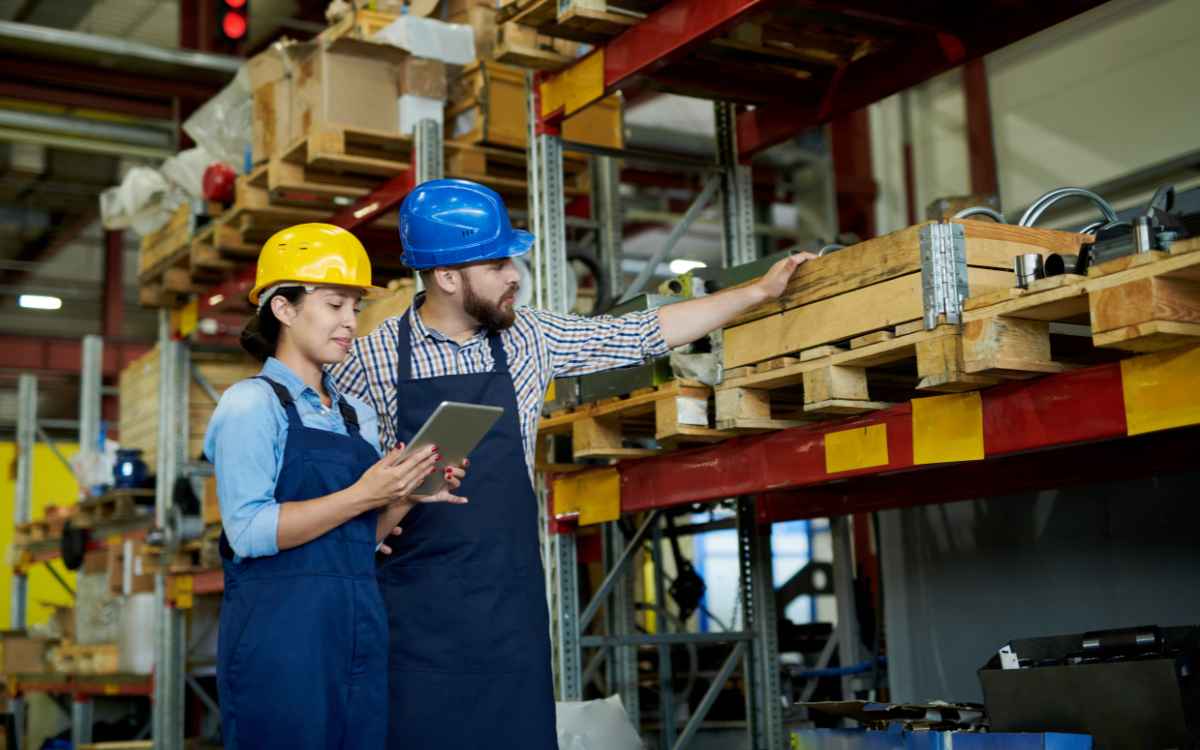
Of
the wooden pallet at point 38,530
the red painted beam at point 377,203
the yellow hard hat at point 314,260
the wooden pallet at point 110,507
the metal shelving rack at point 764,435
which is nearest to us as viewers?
the yellow hard hat at point 314,260

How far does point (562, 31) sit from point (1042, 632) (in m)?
2.94

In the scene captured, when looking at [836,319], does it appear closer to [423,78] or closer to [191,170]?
[423,78]

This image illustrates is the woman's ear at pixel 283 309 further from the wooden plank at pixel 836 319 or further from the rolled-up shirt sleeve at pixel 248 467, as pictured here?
the wooden plank at pixel 836 319

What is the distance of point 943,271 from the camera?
11.2 feet

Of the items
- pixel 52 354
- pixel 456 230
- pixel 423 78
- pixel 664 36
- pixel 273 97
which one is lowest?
pixel 456 230

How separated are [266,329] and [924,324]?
1667 mm

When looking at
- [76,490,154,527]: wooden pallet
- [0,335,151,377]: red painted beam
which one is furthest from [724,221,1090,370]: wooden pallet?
[0,335,151,377]: red painted beam

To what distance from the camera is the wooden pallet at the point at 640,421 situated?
434cm

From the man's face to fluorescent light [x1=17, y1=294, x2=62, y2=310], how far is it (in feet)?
62.2

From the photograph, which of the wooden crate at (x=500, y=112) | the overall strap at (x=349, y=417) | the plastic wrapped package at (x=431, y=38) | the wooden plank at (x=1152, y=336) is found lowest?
the overall strap at (x=349, y=417)

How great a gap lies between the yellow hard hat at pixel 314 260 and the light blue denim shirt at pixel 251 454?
25cm

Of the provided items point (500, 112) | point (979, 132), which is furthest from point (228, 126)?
point (979, 132)

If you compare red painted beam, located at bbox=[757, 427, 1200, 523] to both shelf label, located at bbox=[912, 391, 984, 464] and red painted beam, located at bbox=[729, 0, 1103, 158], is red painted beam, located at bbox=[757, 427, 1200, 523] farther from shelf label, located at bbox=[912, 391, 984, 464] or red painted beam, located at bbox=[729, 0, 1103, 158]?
red painted beam, located at bbox=[729, 0, 1103, 158]

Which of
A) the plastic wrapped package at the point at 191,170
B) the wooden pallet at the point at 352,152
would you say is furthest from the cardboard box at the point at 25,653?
the wooden pallet at the point at 352,152
